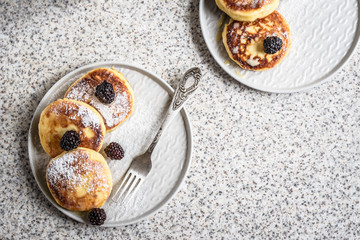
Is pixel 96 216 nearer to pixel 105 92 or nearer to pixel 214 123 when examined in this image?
pixel 105 92

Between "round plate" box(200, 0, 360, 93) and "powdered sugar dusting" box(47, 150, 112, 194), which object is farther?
"round plate" box(200, 0, 360, 93)

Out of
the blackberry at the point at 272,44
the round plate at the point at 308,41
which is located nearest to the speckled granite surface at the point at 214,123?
the round plate at the point at 308,41


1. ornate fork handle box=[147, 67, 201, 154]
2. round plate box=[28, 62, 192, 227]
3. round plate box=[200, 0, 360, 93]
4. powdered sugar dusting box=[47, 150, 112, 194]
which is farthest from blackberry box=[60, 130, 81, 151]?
round plate box=[200, 0, 360, 93]

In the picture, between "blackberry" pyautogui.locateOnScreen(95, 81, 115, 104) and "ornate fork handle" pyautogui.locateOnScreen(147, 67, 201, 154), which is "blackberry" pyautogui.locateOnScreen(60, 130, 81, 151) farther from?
"ornate fork handle" pyautogui.locateOnScreen(147, 67, 201, 154)

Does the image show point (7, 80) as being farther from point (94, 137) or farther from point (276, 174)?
point (276, 174)

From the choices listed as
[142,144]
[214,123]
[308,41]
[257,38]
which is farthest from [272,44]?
[142,144]

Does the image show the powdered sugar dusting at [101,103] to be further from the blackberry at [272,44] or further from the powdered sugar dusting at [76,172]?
the blackberry at [272,44]
